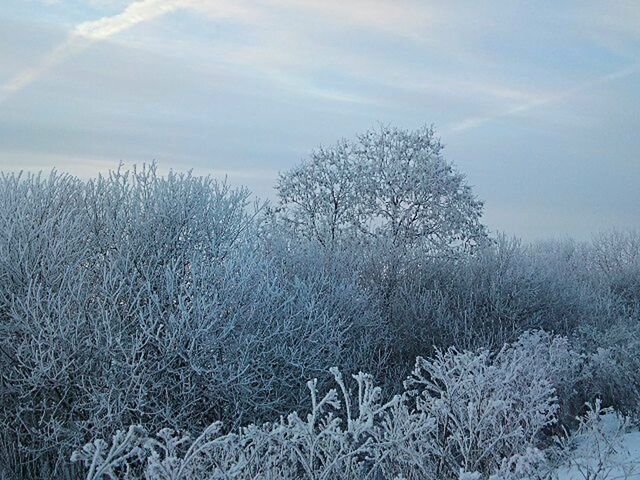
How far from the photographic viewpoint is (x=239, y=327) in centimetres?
1005

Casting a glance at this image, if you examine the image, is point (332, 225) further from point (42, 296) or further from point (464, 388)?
point (464, 388)

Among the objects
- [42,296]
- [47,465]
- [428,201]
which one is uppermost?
[428,201]

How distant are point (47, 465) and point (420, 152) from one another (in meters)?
17.3

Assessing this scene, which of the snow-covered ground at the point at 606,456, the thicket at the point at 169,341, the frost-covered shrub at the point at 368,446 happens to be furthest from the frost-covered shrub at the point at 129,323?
the snow-covered ground at the point at 606,456

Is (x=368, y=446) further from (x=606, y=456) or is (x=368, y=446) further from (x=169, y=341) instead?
(x=169, y=341)

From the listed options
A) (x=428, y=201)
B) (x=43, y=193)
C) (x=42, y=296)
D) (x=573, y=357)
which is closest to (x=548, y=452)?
(x=573, y=357)

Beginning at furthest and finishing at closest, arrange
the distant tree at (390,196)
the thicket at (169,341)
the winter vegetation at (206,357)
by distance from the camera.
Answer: the distant tree at (390,196), the thicket at (169,341), the winter vegetation at (206,357)

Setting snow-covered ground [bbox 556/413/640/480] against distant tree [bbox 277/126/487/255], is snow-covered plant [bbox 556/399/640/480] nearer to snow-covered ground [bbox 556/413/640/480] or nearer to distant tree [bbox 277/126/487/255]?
snow-covered ground [bbox 556/413/640/480]

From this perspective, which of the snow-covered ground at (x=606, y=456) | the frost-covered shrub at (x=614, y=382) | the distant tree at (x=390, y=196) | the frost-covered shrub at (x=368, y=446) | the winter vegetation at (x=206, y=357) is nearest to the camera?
the frost-covered shrub at (x=368, y=446)

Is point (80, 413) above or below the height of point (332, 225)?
below

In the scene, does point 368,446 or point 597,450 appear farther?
point 597,450

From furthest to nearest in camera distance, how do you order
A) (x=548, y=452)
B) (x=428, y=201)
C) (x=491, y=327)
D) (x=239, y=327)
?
(x=428, y=201), (x=491, y=327), (x=239, y=327), (x=548, y=452)

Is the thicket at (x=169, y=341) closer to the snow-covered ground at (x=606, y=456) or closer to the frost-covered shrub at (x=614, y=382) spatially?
the frost-covered shrub at (x=614, y=382)

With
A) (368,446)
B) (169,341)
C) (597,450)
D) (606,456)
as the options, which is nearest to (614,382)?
(597,450)
